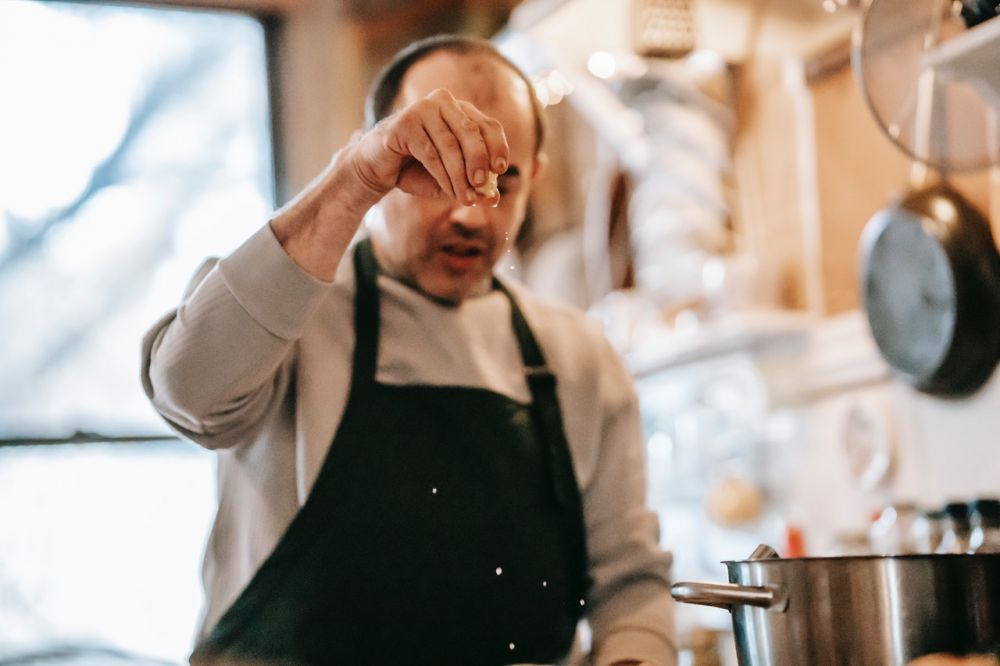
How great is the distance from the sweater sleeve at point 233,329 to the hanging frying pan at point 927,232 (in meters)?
0.70

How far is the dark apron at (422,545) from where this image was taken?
3.57 feet

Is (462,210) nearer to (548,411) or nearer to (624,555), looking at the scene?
(548,411)

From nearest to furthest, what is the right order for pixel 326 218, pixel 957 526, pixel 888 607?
1. pixel 888 607
2. pixel 326 218
3. pixel 957 526

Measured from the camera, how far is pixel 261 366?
1.01 meters

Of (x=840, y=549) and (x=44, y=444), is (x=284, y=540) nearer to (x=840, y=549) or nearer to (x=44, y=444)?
(x=840, y=549)

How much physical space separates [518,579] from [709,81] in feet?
4.75

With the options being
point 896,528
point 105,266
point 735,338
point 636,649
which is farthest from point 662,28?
point 105,266

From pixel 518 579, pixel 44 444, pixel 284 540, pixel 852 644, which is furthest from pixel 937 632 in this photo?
pixel 44 444

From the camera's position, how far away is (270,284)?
38.1 inches

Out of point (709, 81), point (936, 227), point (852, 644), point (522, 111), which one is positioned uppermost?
point (709, 81)

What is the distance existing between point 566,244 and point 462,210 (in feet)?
6.32

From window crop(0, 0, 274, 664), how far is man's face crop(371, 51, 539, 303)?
1.66m

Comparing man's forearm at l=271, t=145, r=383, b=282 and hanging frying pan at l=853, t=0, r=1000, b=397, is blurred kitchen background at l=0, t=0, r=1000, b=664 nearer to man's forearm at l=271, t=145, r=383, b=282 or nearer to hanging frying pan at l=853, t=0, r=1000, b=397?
hanging frying pan at l=853, t=0, r=1000, b=397

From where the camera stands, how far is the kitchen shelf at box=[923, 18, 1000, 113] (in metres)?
1.12
